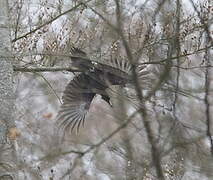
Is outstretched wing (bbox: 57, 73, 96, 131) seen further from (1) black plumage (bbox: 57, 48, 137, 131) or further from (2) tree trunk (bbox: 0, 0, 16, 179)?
(2) tree trunk (bbox: 0, 0, 16, 179)

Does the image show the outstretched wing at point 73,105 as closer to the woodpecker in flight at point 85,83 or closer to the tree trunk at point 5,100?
the woodpecker in flight at point 85,83

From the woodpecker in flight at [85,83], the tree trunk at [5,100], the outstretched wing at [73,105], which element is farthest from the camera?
the outstretched wing at [73,105]

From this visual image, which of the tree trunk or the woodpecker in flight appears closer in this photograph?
the woodpecker in flight

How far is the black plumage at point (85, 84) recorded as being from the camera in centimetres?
300

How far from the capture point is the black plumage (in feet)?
9.86

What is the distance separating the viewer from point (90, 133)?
292cm

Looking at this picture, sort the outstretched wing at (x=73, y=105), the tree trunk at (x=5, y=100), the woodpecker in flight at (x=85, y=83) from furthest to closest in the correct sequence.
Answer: the outstretched wing at (x=73, y=105), the tree trunk at (x=5, y=100), the woodpecker in flight at (x=85, y=83)

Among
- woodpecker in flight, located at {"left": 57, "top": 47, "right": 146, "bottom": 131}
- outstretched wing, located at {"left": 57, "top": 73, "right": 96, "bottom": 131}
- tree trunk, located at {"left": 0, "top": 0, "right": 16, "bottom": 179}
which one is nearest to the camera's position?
woodpecker in flight, located at {"left": 57, "top": 47, "right": 146, "bottom": 131}

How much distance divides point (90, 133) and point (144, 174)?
0.51 m

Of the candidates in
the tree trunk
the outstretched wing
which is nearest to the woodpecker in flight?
the outstretched wing

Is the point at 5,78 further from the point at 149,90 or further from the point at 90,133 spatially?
the point at 149,90

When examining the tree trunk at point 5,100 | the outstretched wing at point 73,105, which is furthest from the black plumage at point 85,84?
the tree trunk at point 5,100

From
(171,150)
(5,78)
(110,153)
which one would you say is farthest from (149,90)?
(5,78)

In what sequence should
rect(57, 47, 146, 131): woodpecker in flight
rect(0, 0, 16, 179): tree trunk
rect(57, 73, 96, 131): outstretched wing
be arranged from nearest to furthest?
rect(57, 47, 146, 131): woodpecker in flight
rect(0, 0, 16, 179): tree trunk
rect(57, 73, 96, 131): outstretched wing
